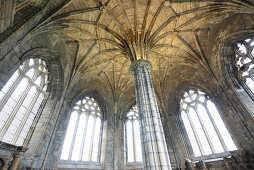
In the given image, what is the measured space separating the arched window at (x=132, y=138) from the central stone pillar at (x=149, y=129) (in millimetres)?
6131

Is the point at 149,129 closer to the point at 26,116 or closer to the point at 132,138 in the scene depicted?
the point at 26,116

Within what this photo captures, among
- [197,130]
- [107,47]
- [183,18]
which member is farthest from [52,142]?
[183,18]

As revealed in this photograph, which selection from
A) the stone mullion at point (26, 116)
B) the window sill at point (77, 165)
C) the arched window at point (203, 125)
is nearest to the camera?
the stone mullion at point (26, 116)

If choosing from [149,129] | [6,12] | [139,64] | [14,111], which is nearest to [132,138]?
[139,64]

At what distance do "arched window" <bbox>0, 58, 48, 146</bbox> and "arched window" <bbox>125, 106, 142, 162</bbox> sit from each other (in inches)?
262

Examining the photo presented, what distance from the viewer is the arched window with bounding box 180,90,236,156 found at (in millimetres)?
8953

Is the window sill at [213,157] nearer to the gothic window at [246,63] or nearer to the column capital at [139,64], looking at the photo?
the gothic window at [246,63]

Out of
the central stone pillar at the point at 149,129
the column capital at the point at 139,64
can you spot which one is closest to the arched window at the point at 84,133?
the column capital at the point at 139,64

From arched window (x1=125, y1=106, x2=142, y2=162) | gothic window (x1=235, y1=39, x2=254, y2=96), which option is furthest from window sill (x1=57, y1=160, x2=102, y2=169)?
gothic window (x1=235, y1=39, x2=254, y2=96)

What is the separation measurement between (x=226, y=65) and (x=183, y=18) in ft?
13.2

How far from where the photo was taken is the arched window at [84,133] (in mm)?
9406

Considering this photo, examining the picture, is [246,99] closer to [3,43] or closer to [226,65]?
[226,65]

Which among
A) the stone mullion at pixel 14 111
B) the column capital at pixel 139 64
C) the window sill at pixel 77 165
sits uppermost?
the column capital at pixel 139 64

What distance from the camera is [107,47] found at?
1112cm
